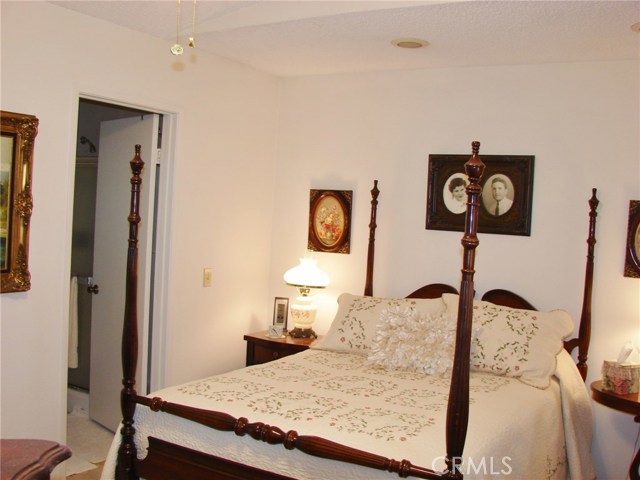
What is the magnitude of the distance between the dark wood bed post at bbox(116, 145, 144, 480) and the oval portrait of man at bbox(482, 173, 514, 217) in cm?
200

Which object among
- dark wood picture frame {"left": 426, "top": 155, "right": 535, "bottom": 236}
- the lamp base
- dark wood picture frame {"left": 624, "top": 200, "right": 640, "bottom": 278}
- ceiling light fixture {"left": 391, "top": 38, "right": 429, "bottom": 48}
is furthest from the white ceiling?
the lamp base

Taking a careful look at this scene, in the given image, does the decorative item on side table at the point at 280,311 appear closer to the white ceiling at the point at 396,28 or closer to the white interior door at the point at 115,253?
the white interior door at the point at 115,253

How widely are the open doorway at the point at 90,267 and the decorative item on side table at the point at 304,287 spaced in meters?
0.89

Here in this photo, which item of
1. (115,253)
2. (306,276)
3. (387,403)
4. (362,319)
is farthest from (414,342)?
(115,253)

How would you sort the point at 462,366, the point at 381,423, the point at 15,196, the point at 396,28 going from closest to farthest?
the point at 462,366
the point at 381,423
the point at 15,196
the point at 396,28

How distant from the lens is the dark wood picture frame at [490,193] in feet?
12.5

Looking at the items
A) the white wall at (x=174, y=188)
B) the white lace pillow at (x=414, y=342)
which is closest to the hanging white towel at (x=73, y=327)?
the white wall at (x=174, y=188)

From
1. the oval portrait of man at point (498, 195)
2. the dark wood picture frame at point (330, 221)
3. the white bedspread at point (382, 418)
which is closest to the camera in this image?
the white bedspread at point (382, 418)

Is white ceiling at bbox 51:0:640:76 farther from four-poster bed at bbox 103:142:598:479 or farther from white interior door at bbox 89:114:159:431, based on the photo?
four-poster bed at bbox 103:142:598:479

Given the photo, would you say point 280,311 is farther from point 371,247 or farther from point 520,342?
point 520,342

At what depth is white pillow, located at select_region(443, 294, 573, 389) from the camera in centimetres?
327

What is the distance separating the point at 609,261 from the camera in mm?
3570

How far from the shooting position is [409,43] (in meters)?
3.49

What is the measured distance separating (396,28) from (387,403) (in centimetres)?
174
